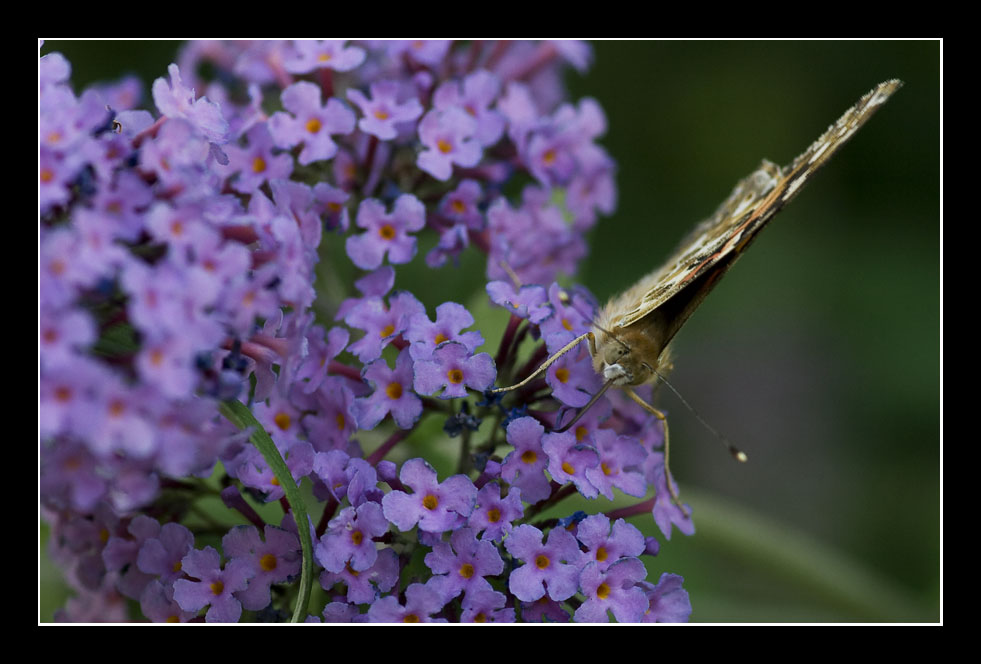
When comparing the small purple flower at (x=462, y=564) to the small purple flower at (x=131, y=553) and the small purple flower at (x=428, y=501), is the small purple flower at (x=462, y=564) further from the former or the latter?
the small purple flower at (x=131, y=553)

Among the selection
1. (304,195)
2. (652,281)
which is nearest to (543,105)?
(652,281)

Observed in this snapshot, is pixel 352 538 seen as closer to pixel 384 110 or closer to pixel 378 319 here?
pixel 378 319

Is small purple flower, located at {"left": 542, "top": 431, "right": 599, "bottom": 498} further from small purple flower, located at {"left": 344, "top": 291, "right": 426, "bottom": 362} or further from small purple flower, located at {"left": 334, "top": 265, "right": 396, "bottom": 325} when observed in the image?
small purple flower, located at {"left": 334, "top": 265, "right": 396, "bottom": 325}

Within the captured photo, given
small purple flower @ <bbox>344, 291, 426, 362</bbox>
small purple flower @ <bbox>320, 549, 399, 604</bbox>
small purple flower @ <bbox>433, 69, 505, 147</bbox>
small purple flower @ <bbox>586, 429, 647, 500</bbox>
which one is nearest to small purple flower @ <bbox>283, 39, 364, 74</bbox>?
small purple flower @ <bbox>433, 69, 505, 147</bbox>

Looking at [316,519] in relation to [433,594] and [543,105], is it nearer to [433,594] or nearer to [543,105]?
[433,594]

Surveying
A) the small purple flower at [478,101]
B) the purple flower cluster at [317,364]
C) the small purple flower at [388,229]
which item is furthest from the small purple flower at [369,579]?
the small purple flower at [478,101]

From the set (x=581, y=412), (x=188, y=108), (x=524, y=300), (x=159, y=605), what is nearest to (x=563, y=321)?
(x=524, y=300)
